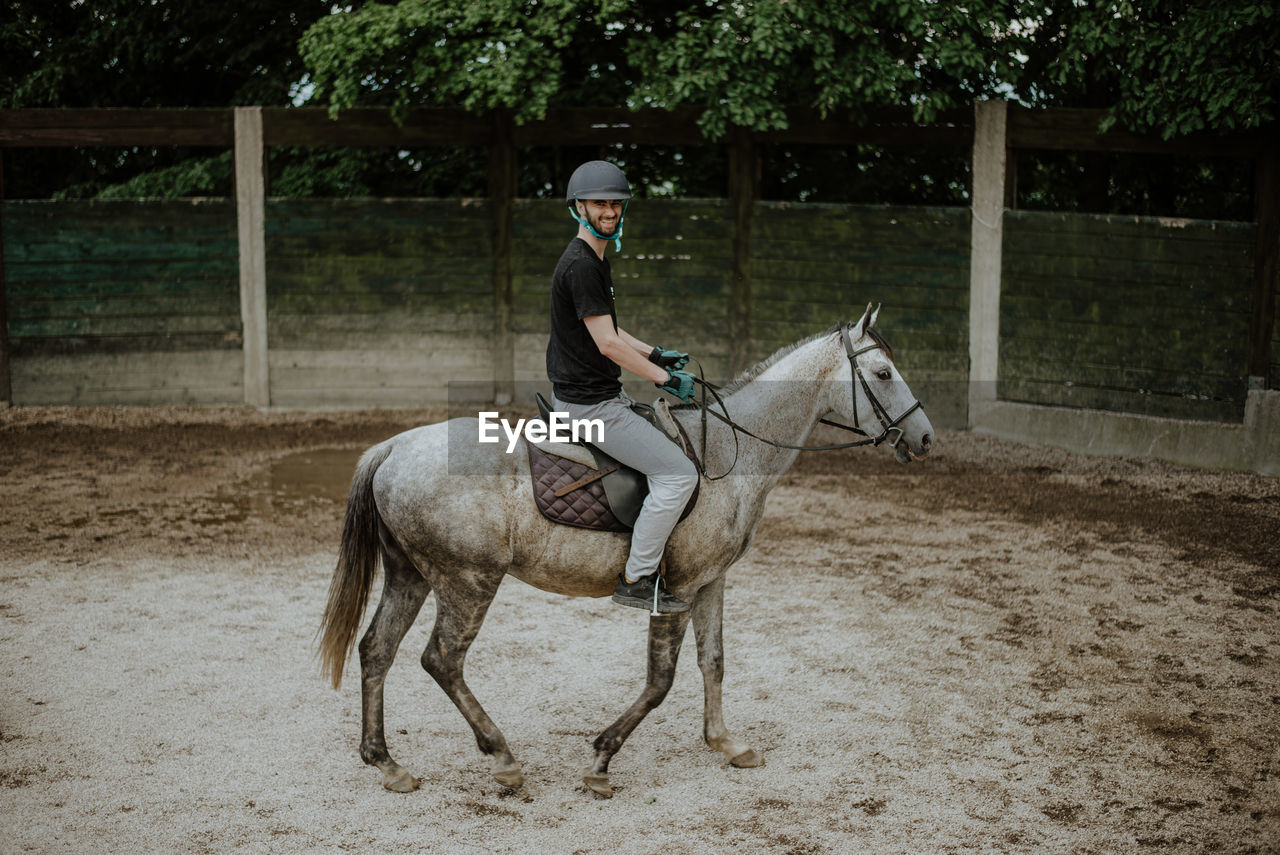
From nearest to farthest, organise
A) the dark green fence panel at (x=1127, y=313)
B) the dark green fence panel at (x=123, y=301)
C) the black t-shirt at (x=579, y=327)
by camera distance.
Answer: the black t-shirt at (x=579, y=327) < the dark green fence panel at (x=1127, y=313) < the dark green fence panel at (x=123, y=301)

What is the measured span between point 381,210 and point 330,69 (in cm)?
172

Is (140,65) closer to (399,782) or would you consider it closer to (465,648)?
(465,648)

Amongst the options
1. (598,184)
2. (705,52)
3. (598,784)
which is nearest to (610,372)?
(598,184)

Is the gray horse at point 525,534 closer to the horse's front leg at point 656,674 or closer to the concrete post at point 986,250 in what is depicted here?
the horse's front leg at point 656,674

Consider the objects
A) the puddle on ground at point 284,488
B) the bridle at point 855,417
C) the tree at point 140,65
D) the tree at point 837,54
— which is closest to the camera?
the bridle at point 855,417

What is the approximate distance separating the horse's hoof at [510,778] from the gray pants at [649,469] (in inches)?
36.0

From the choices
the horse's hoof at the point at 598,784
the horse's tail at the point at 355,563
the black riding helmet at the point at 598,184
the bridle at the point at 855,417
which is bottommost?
the horse's hoof at the point at 598,784

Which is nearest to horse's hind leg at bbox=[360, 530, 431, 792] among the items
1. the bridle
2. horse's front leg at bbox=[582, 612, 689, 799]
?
horse's front leg at bbox=[582, 612, 689, 799]

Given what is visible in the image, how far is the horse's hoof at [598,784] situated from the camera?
4.74m

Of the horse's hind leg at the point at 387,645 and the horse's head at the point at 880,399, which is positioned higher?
the horse's head at the point at 880,399

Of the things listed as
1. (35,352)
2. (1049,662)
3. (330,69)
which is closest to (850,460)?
(1049,662)

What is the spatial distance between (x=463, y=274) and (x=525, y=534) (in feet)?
27.9

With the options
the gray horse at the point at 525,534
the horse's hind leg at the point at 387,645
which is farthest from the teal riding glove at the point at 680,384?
the horse's hind leg at the point at 387,645

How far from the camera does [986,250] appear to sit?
455 inches
